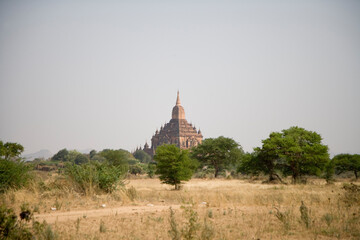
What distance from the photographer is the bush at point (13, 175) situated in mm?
13617

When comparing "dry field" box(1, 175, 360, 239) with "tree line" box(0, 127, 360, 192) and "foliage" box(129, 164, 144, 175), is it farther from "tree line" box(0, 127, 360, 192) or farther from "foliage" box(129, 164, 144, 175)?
"foliage" box(129, 164, 144, 175)

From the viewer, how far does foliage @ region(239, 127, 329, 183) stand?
3027 cm

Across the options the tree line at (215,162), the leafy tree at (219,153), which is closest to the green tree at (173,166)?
the tree line at (215,162)

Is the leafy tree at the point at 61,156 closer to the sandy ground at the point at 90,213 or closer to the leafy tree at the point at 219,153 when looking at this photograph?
the leafy tree at the point at 219,153

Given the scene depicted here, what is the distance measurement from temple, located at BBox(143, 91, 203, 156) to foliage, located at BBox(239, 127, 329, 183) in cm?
8278

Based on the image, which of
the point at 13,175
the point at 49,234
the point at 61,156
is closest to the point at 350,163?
the point at 13,175

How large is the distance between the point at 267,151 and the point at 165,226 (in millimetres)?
25859

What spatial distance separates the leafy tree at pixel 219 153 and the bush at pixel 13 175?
137 feet

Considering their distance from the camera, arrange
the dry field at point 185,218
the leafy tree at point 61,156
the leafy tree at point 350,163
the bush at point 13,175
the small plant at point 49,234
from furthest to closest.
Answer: the leafy tree at point 61,156 → the leafy tree at point 350,163 → the bush at point 13,175 → the dry field at point 185,218 → the small plant at point 49,234

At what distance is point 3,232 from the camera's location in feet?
19.1

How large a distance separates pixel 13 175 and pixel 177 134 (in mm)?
107427

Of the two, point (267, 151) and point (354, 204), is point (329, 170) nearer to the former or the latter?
point (267, 151)

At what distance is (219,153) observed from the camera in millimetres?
55500

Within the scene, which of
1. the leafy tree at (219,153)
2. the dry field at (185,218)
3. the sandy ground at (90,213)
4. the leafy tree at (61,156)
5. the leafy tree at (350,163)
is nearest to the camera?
the dry field at (185,218)
